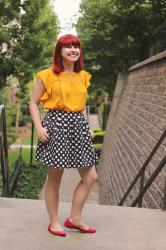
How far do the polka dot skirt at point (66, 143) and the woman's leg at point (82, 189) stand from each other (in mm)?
95

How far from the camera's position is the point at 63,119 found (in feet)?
15.5

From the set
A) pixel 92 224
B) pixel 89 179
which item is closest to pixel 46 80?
pixel 89 179

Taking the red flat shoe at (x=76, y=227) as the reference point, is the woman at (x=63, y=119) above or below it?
above

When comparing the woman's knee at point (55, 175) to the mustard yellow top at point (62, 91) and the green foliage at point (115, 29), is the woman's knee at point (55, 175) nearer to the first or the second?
the mustard yellow top at point (62, 91)

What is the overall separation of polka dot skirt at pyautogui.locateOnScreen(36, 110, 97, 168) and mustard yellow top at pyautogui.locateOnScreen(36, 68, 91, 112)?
0.20 feet

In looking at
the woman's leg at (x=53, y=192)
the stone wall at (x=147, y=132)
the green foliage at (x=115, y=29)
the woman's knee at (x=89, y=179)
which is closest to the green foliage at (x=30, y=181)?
the stone wall at (x=147, y=132)

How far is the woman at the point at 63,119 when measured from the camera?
15.4 ft

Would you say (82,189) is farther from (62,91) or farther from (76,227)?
(62,91)

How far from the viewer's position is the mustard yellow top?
15.4ft

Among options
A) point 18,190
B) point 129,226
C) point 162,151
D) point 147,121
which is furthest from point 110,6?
point 129,226

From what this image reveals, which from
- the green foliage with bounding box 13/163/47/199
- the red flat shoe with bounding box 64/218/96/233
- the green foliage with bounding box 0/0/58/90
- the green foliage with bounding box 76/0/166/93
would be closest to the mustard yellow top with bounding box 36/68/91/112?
the red flat shoe with bounding box 64/218/96/233

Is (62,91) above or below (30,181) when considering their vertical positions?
above

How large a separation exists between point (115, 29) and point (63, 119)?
68.8 feet

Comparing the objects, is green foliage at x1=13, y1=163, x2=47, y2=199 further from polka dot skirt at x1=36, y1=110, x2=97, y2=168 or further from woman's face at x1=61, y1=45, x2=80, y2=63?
woman's face at x1=61, y1=45, x2=80, y2=63
